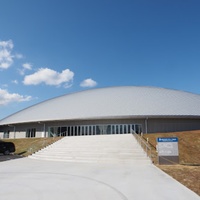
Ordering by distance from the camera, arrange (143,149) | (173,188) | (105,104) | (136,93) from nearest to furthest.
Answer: (173,188)
(143,149)
(105,104)
(136,93)

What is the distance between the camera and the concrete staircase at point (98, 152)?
17.6 metres

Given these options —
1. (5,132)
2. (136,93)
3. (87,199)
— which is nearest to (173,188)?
(87,199)

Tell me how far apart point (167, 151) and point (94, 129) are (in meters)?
20.9

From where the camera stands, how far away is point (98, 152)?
20016 mm

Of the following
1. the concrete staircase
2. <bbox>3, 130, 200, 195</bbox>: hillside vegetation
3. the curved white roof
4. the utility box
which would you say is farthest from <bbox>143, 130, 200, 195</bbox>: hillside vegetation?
the curved white roof

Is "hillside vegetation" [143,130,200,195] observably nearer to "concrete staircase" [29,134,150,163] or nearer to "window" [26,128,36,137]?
"concrete staircase" [29,134,150,163]

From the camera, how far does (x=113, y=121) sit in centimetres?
3444

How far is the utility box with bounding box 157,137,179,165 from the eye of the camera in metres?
15.1

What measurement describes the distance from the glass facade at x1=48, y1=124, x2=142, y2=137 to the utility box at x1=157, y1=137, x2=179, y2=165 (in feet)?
59.1

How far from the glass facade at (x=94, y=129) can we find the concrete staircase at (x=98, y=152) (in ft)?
29.7

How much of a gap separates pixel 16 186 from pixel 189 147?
16.8 metres

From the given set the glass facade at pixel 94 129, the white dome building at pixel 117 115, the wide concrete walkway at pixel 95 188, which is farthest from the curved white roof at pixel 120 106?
the wide concrete walkway at pixel 95 188

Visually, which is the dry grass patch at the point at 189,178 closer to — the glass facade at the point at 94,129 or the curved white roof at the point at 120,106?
the curved white roof at the point at 120,106

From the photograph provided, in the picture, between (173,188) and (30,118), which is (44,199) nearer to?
(173,188)
